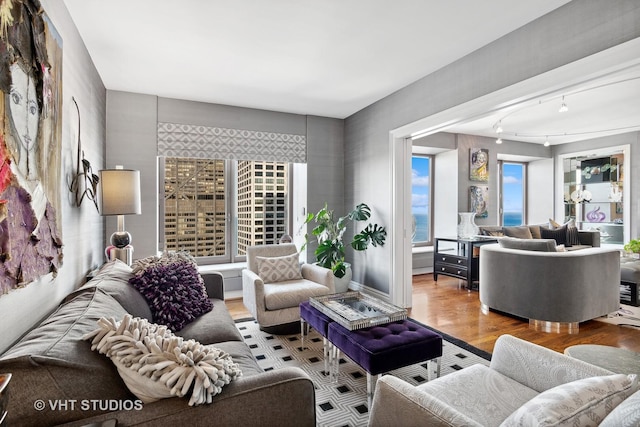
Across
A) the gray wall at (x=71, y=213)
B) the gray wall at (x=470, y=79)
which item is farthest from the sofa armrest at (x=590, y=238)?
the gray wall at (x=71, y=213)

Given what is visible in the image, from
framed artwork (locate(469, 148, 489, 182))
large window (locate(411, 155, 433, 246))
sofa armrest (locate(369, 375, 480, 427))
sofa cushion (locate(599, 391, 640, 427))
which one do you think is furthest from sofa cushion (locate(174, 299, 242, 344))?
framed artwork (locate(469, 148, 489, 182))

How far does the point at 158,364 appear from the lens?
3.25 feet

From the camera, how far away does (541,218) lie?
Answer: 23.8 feet

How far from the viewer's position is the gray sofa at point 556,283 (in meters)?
3.12

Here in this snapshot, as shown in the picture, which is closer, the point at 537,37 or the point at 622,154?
the point at 537,37

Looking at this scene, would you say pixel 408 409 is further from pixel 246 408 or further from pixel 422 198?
pixel 422 198

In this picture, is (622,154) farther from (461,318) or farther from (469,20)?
(469,20)

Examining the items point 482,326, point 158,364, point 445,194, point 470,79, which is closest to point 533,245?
point 482,326

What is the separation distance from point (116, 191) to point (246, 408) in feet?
7.56

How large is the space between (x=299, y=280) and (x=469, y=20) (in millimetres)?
2761

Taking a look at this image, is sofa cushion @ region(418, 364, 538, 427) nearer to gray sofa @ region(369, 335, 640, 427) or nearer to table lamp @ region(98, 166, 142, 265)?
gray sofa @ region(369, 335, 640, 427)

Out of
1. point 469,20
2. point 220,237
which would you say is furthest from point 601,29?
point 220,237

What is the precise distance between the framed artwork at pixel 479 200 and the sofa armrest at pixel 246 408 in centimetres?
581

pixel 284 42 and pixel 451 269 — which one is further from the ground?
pixel 284 42
